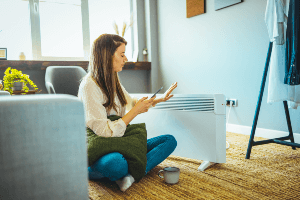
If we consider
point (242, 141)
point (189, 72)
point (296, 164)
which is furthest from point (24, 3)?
point (296, 164)

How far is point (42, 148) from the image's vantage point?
1.49ft

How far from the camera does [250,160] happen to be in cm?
166

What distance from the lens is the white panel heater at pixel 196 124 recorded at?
4.67 ft

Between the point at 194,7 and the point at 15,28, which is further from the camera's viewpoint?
the point at 15,28

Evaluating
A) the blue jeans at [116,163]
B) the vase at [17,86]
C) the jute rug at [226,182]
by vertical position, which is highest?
the vase at [17,86]

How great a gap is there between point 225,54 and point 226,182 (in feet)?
5.50

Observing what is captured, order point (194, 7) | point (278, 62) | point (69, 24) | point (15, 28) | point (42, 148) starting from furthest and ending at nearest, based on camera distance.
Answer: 1. point (69, 24)
2. point (15, 28)
3. point (194, 7)
4. point (278, 62)
5. point (42, 148)

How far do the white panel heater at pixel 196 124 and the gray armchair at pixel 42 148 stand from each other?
1069 millimetres

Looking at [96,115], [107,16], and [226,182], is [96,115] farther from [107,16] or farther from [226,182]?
[107,16]

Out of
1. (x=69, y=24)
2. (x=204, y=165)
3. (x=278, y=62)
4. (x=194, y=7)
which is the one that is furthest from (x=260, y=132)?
(x=69, y=24)

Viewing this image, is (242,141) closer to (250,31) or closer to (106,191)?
(250,31)

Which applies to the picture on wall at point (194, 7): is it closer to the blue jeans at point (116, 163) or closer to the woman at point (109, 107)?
the woman at point (109, 107)

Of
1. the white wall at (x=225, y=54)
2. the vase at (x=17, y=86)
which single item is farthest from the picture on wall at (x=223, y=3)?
the vase at (x=17, y=86)

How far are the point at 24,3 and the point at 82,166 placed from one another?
331 cm
